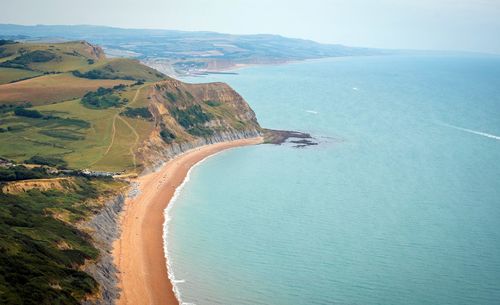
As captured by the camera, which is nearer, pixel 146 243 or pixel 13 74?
pixel 146 243

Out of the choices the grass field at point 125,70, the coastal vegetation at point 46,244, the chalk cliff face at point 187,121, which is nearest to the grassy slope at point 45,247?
the coastal vegetation at point 46,244

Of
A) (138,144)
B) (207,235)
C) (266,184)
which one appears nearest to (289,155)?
(266,184)

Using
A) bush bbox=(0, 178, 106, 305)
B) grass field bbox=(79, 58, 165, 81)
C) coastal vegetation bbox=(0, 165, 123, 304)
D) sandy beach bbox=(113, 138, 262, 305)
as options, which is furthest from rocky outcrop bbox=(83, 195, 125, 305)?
grass field bbox=(79, 58, 165, 81)

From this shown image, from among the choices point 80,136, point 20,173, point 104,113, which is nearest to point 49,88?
point 104,113

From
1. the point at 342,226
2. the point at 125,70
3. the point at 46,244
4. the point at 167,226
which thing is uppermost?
the point at 125,70

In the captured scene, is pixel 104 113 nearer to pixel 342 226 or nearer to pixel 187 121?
pixel 187 121

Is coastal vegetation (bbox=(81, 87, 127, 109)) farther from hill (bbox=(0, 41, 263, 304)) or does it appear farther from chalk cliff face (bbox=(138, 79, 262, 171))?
chalk cliff face (bbox=(138, 79, 262, 171))

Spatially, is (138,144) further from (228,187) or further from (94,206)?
(94,206)
